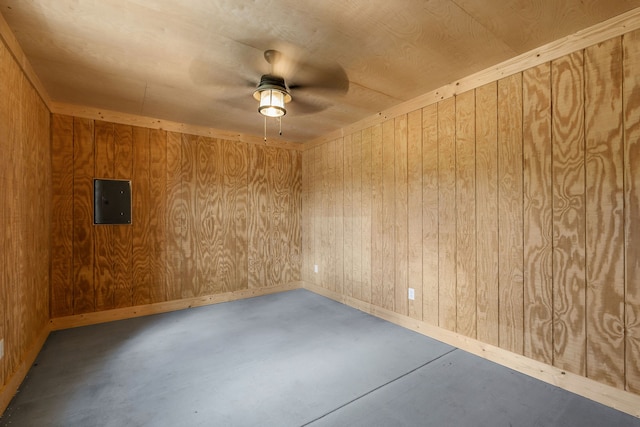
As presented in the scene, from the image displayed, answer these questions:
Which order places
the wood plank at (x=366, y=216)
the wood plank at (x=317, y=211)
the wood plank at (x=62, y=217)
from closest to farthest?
the wood plank at (x=62, y=217) → the wood plank at (x=366, y=216) → the wood plank at (x=317, y=211)

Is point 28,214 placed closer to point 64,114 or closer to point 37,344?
point 37,344

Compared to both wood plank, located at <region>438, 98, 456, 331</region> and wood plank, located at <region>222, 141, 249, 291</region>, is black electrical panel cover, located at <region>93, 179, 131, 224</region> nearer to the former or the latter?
wood plank, located at <region>222, 141, 249, 291</region>

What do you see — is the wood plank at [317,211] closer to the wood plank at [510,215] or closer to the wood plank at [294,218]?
the wood plank at [294,218]

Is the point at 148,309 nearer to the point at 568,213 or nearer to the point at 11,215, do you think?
the point at 11,215

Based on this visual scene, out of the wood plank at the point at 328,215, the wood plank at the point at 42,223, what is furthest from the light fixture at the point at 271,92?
the wood plank at the point at 42,223

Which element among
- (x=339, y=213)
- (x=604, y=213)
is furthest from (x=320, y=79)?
(x=604, y=213)

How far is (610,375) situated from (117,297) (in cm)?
446

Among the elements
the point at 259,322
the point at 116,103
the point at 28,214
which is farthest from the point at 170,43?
the point at 259,322

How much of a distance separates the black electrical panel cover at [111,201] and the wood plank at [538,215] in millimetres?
4037

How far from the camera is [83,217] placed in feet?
10.2

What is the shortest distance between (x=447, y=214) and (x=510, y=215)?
53 cm

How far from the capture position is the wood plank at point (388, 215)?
124 inches

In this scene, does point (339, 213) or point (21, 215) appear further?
point (339, 213)

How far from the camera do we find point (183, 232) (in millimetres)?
3682
